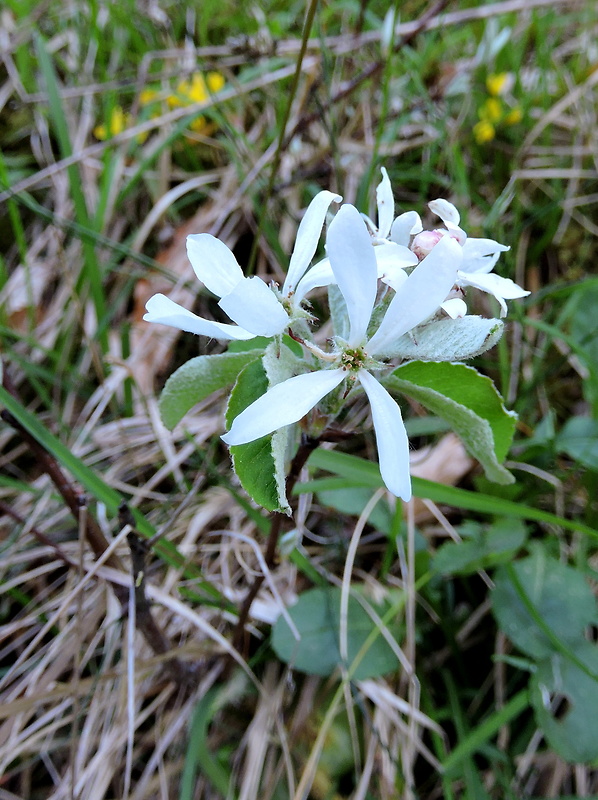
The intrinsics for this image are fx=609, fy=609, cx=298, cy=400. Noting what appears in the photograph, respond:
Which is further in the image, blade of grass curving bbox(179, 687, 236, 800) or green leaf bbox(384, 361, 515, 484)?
blade of grass curving bbox(179, 687, 236, 800)

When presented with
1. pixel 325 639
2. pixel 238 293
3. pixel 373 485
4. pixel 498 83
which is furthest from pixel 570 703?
pixel 498 83

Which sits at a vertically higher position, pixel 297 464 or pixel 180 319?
pixel 180 319

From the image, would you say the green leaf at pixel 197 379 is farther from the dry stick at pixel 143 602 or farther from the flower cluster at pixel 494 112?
the flower cluster at pixel 494 112

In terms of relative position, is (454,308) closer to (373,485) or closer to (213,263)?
(213,263)

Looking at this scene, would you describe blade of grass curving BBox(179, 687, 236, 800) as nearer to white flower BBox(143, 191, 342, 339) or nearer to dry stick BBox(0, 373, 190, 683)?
dry stick BBox(0, 373, 190, 683)

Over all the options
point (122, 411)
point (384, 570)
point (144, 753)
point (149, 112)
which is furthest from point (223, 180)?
point (144, 753)

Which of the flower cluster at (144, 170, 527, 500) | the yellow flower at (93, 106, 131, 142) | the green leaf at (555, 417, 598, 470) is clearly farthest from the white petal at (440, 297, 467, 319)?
the yellow flower at (93, 106, 131, 142)

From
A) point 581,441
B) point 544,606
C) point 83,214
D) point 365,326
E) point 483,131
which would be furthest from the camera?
point 483,131

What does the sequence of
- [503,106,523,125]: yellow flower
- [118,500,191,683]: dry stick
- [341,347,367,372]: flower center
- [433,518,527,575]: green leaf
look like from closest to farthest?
[341,347,367,372]: flower center
[118,500,191,683]: dry stick
[433,518,527,575]: green leaf
[503,106,523,125]: yellow flower
